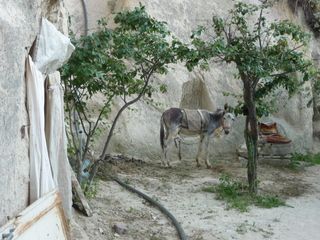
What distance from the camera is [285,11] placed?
15.5 meters

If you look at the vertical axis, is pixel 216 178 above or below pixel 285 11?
below

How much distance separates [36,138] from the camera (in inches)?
132

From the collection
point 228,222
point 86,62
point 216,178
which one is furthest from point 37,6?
point 216,178

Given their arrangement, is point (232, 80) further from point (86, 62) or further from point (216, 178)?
point (86, 62)

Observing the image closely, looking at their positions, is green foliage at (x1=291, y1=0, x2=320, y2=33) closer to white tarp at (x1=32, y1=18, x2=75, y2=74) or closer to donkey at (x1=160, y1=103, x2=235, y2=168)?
donkey at (x1=160, y1=103, x2=235, y2=168)

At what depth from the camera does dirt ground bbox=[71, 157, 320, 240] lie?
238 inches

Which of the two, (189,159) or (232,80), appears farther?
(232,80)

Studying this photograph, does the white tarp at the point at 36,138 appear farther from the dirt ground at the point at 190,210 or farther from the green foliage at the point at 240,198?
the green foliage at the point at 240,198

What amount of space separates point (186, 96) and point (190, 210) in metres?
7.39

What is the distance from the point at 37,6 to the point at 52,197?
5.83 ft

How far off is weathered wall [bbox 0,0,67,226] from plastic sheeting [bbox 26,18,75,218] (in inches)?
2.6

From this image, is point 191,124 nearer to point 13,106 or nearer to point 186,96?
point 186,96

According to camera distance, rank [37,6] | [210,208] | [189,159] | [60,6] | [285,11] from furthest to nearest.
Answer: [285,11]
[189,159]
[210,208]
[60,6]
[37,6]

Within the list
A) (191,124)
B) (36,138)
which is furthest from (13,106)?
(191,124)
